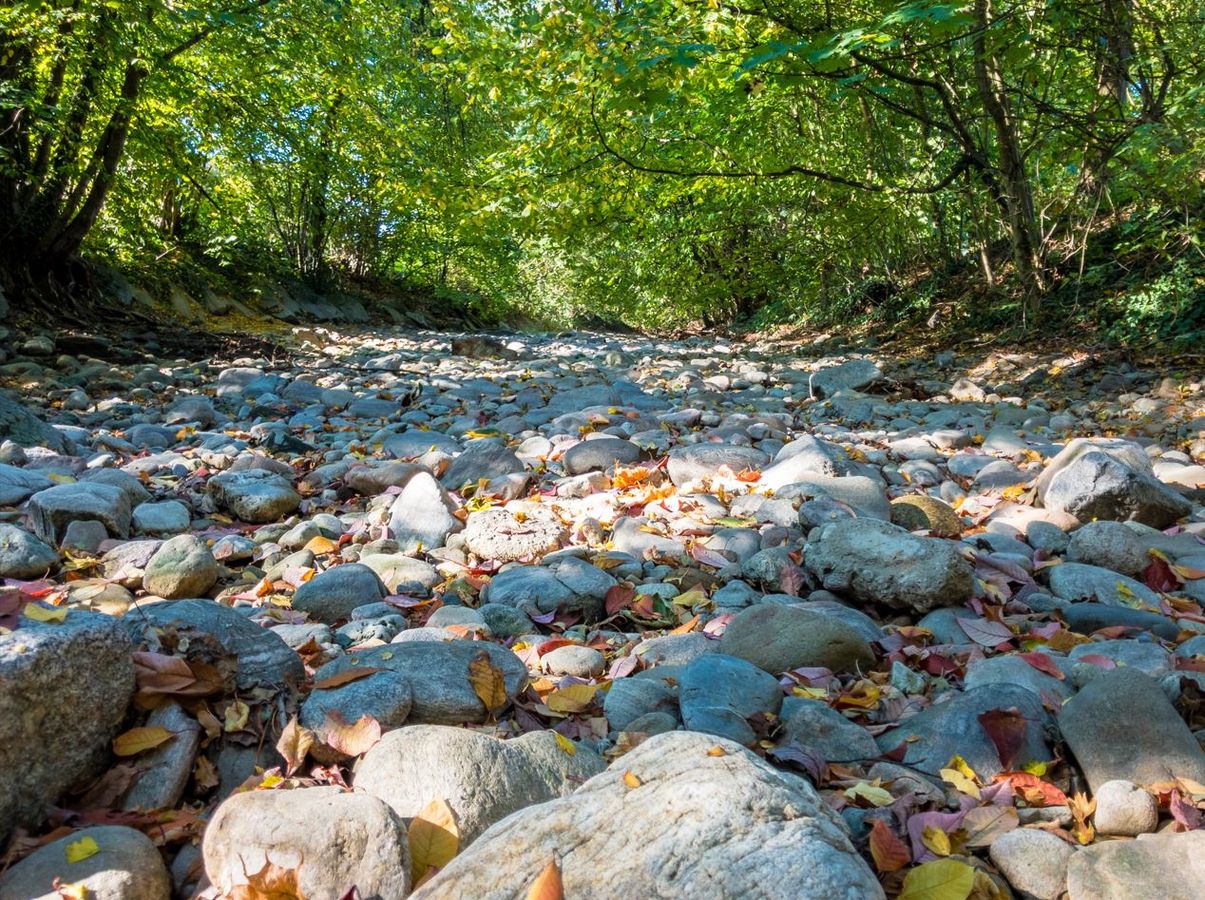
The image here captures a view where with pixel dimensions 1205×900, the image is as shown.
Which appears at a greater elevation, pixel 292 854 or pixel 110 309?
pixel 110 309

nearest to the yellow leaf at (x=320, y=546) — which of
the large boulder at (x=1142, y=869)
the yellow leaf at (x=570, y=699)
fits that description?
the yellow leaf at (x=570, y=699)

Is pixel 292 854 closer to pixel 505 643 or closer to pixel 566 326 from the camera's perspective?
pixel 505 643

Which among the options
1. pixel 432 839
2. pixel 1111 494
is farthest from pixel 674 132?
pixel 432 839

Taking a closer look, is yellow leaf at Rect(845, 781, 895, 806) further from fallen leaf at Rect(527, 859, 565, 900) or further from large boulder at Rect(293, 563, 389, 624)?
large boulder at Rect(293, 563, 389, 624)

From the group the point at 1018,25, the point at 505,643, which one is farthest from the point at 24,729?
the point at 1018,25

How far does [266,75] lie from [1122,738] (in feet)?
34.1

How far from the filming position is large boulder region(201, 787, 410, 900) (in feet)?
4.36

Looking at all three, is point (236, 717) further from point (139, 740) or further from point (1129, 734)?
point (1129, 734)

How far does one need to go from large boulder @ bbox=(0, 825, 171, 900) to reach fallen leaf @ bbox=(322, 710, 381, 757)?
0.37 m

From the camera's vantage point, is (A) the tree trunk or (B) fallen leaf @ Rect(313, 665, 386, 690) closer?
(B) fallen leaf @ Rect(313, 665, 386, 690)

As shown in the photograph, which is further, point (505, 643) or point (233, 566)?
point (233, 566)

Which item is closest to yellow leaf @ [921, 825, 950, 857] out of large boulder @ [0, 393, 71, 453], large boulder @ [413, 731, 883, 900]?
large boulder @ [413, 731, 883, 900]

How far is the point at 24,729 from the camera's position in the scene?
149 centimetres

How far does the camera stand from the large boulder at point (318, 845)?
52.3 inches
